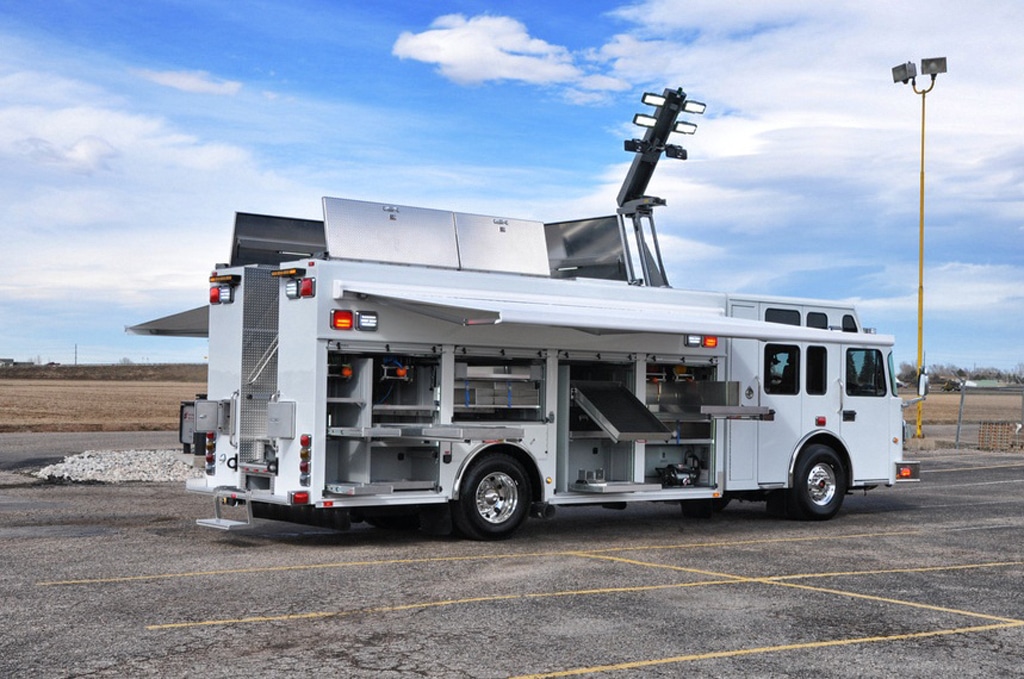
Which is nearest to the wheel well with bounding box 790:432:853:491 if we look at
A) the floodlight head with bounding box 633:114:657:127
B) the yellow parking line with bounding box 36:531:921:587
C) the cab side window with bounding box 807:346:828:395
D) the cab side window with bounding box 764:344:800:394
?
the cab side window with bounding box 807:346:828:395

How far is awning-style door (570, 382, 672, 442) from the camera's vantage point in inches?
507

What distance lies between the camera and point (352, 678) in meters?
6.59

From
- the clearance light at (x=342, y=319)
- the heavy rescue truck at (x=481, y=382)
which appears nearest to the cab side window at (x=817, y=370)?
the heavy rescue truck at (x=481, y=382)

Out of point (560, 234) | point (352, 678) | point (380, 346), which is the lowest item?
point (352, 678)

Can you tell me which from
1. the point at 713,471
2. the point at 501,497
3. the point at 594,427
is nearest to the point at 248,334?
the point at 501,497

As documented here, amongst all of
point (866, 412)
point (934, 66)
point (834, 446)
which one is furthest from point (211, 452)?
point (934, 66)

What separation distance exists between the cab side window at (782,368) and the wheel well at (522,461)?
11.9 ft

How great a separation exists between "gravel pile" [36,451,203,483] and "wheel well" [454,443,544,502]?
298 inches

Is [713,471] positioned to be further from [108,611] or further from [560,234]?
[108,611]

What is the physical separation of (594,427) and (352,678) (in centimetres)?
703

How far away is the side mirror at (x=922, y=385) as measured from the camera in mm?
14920

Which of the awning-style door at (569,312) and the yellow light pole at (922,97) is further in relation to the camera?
the yellow light pole at (922,97)

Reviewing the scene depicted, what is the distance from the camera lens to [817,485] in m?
15.1

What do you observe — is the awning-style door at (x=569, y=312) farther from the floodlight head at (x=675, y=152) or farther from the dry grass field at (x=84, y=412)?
the dry grass field at (x=84, y=412)
